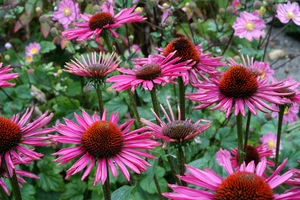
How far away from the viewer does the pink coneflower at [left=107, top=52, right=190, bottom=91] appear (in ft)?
3.28

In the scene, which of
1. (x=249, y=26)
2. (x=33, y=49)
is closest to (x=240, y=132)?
(x=249, y=26)

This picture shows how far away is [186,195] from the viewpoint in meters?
0.69

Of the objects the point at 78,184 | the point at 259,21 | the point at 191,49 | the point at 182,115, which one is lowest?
the point at 78,184

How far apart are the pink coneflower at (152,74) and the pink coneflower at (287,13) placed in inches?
30.4

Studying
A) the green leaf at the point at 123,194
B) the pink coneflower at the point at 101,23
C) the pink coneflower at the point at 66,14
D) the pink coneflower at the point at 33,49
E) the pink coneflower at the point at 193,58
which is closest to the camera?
the green leaf at the point at 123,194

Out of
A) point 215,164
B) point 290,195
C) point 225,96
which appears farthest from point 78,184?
point 290,195

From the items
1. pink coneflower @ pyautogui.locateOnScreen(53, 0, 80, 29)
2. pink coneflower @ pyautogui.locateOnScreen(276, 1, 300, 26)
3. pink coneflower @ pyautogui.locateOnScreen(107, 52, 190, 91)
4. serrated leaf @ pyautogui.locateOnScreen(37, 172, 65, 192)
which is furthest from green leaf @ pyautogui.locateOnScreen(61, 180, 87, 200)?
pink coneflower @ pyautogui.locateOnScreen(276, 1, 300, 26)

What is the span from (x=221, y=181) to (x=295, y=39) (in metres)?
3.80

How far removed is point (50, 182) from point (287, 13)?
3.60ft

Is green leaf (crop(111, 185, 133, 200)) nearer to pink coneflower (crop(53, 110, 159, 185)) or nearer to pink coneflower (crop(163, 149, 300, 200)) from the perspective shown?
pink coneflower (crop(53, 110, 159, 185))

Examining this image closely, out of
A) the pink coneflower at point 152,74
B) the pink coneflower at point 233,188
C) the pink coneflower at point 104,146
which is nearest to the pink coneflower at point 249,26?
the pink coneflower at point 152,74

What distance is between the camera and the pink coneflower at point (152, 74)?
1.00 m

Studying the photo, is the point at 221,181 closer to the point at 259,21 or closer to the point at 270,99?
the point at 270,99

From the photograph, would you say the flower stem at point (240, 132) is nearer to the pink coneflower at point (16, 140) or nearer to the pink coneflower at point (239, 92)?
the pink coneflower at point (239, 92)
